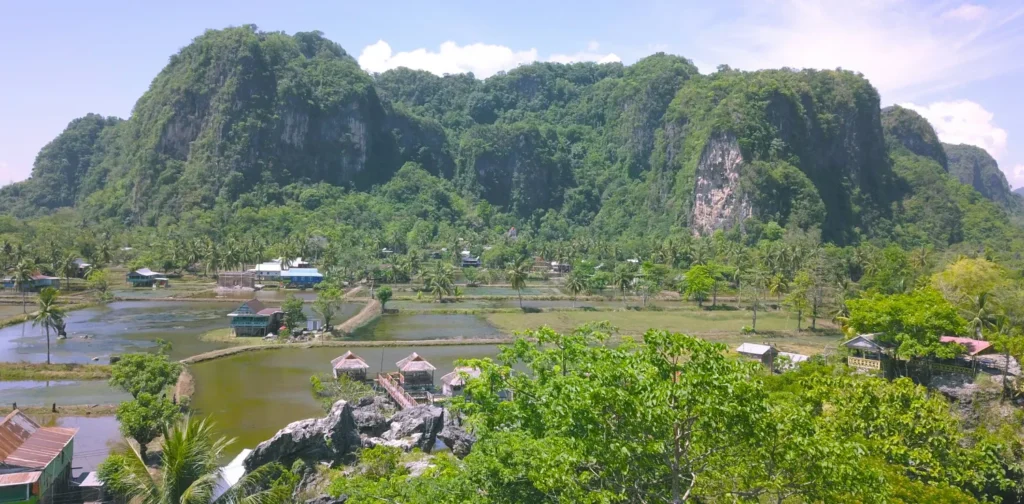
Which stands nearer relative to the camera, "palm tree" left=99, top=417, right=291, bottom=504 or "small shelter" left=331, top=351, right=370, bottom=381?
"palm tree" left=99, top=417, right=291, bottom=504

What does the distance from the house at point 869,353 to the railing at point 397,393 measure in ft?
71.2

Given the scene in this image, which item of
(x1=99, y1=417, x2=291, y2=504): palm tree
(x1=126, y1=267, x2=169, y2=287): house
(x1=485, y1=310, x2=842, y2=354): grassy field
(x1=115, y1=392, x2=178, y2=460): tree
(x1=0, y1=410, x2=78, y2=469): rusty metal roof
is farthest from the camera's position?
(x1=126, y1=267, x2=169, y2=287): house

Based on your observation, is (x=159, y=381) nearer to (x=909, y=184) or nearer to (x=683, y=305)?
(x=683, y=305)

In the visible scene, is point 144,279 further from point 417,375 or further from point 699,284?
point 699,284

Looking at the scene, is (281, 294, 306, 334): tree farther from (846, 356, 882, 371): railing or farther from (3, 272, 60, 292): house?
(846, 356, 882, 371): railing

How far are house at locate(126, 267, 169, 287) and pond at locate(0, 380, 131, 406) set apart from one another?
4655cm

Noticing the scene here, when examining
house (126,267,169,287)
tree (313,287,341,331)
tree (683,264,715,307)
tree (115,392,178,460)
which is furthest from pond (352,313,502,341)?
house (126,267,169,287)

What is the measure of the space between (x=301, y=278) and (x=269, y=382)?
48487mm

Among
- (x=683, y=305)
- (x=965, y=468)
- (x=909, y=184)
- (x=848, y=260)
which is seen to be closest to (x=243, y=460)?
(x=965, y=468)

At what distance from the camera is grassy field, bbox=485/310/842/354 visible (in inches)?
2007

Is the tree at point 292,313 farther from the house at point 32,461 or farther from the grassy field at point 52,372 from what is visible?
the house at point 32,461

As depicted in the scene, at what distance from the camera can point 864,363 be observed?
33.9 metres

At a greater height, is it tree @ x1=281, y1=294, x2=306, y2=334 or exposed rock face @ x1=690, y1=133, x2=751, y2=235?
exposed rock face @ x1=690, y1=133, x2=751, y2=235

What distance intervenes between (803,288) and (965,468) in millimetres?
42121
